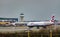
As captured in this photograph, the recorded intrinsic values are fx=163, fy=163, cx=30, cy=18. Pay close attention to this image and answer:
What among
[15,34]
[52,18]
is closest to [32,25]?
[15,34]

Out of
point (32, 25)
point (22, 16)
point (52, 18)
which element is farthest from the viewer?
point (22, 16)

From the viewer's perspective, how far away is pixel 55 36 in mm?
8797

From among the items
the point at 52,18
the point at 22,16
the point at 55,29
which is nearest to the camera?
the point at 55,29

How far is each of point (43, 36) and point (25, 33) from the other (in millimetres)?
984

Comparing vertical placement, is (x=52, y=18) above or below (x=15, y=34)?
above

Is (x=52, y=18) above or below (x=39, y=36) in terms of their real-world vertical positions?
above

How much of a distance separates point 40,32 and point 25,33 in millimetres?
824

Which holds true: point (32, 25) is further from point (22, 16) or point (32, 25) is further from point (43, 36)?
point (22, 16)

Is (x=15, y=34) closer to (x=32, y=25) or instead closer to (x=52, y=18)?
(x=32, y=25)

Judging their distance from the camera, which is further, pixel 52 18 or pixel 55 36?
pixel 52 18

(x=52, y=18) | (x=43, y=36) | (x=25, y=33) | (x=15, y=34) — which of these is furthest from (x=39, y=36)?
(x=52, y=18)

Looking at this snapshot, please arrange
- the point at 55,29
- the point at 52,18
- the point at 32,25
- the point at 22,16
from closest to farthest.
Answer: the point at 55,29 < the point at 32,25 < the point at 52,18 < the point at 22,16

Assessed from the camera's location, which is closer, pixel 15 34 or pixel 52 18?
pixel 15 34

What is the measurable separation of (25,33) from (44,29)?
1.06 meters
